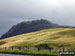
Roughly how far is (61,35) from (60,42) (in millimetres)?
20548

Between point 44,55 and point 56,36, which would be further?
point 56,36

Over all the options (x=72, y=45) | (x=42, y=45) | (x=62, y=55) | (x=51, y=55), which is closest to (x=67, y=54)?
(x=62, y=55)

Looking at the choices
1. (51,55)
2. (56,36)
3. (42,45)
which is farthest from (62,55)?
(56,36)

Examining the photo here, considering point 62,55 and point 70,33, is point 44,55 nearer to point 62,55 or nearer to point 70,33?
point 62,55

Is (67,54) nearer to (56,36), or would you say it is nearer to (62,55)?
(62,55)

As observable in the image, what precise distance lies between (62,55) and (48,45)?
4995cm

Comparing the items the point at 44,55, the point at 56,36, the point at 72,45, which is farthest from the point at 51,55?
the point at 56,36

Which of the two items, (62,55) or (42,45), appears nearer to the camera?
(62,55)

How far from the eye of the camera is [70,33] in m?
116

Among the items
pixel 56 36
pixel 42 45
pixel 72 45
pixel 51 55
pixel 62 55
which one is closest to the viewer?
pixel 62 55

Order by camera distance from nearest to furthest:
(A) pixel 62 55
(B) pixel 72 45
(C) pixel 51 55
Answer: (A) pixel 62 55
(C) pixel 51 55
(B) pixel 72 45

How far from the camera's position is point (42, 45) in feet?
308

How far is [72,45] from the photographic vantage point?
286 ft

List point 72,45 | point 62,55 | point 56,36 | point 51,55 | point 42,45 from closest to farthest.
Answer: point 62,55, point 51,55, point 72,45, point 42,45, point 56,36
